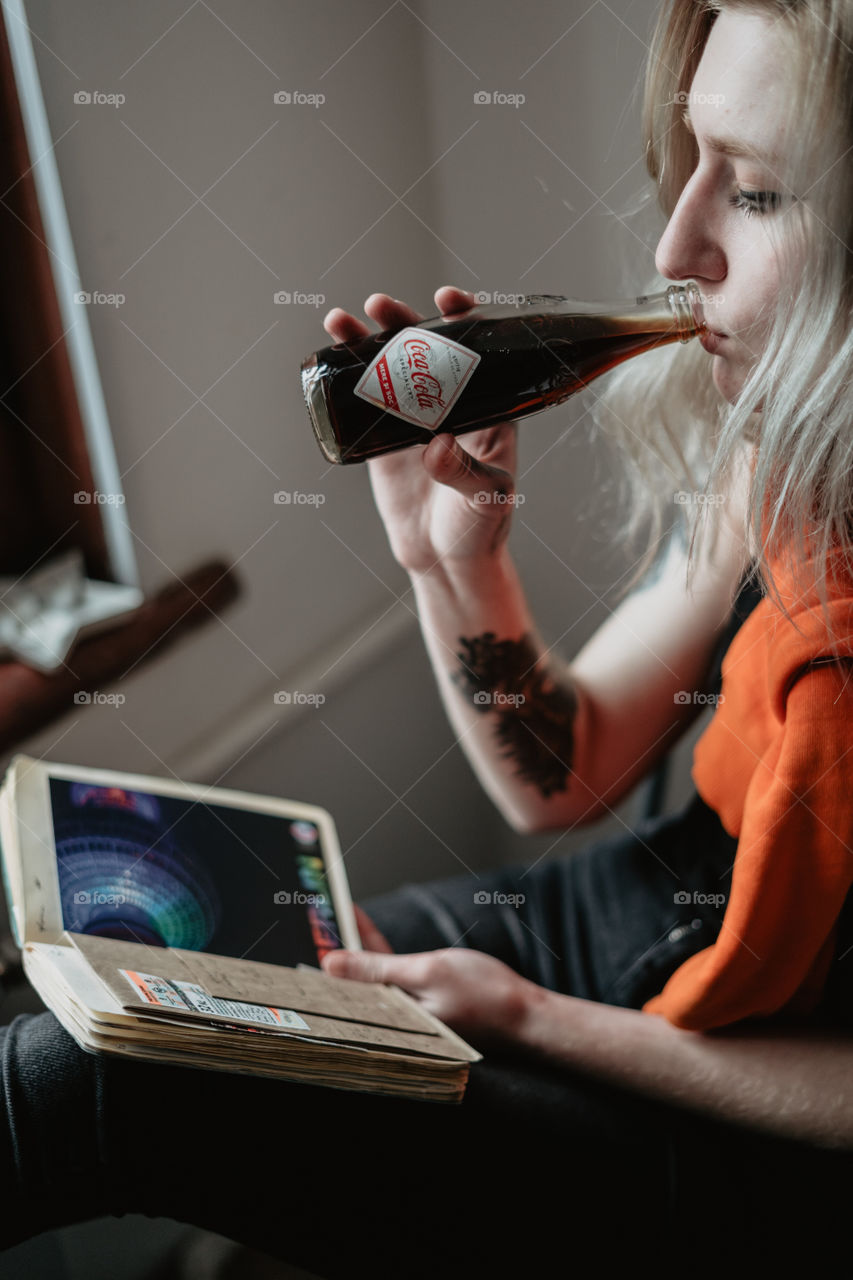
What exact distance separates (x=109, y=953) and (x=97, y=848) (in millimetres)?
144

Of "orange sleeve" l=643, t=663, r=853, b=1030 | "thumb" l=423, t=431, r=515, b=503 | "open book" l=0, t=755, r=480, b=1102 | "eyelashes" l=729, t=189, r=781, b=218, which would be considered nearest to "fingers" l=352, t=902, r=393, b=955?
"open book" l=0, t=755, r=480, b=1102

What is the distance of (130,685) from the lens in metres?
1.19

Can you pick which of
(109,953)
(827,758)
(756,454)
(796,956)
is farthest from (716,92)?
(109,953)

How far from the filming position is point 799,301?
64cm

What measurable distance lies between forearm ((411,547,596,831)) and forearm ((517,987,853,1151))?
26 cm

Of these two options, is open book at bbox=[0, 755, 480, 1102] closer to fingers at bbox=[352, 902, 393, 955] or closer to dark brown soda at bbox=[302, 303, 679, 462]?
fingers at bbox=[352, 902, 393, 955]

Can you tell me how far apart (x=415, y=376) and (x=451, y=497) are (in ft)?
0.52

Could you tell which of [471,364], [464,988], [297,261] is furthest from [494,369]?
[297,261]

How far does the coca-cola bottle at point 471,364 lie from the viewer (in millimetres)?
706

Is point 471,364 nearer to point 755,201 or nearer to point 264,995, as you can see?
point 755,201

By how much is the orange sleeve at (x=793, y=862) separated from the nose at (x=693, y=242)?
279mm

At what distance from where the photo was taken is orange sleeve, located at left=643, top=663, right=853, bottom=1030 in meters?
0.69

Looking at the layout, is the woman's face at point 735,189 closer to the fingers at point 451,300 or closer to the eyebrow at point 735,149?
the eyebrow at point 735,149

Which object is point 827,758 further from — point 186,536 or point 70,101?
point 70,101
